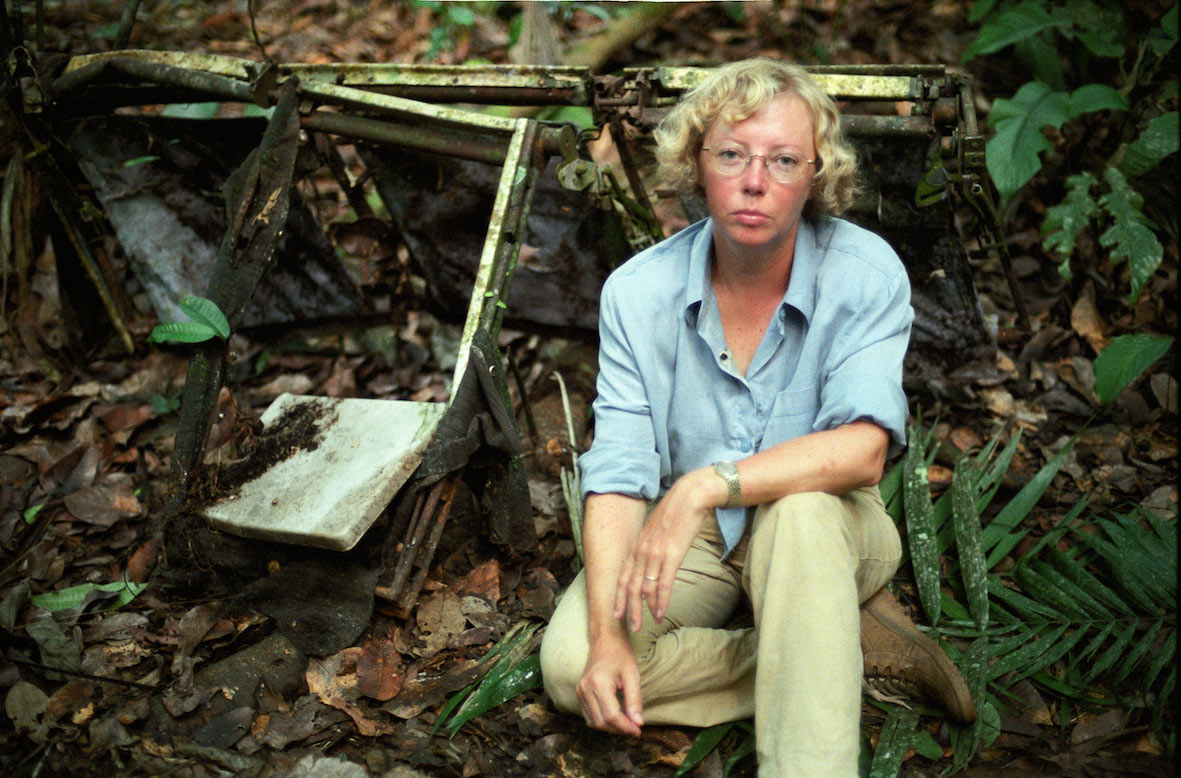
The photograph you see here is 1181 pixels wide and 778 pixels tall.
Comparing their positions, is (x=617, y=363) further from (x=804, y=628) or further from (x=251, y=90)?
(x=251, y=90)

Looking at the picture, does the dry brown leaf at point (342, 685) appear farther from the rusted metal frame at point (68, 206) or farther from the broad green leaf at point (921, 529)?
the rusted metal frame at point (68, 206)

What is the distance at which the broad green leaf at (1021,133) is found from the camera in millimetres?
3227

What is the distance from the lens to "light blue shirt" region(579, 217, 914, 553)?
2.16 meters

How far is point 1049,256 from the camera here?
4027 millimetres

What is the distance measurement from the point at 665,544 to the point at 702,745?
0.63 m

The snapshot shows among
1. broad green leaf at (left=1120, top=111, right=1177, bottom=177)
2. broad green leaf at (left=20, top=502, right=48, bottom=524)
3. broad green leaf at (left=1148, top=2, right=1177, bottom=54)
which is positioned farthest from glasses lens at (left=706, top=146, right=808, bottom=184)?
broad green leaf at (left=20, top=502, right=48, bottom=524)

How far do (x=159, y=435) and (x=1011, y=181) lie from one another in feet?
11.4

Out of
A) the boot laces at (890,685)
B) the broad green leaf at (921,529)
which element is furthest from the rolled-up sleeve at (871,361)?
the broad green leaf at (921,529)

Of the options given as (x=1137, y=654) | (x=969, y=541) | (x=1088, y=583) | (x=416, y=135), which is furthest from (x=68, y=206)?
(x=1137, y=654)

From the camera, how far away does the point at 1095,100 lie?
342 centimetres

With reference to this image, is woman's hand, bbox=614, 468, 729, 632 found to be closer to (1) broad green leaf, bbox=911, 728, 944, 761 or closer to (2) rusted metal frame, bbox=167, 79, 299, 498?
(1) broad green leaf, bbox=911, 728, 944, 761

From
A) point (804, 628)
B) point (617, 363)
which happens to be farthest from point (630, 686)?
point (617, 363)

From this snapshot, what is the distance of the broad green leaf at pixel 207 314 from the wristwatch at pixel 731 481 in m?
1.65

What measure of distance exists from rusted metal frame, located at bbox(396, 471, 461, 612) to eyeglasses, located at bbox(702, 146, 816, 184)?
119 centimetres
